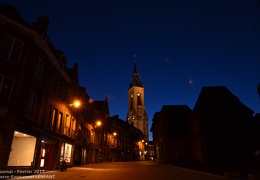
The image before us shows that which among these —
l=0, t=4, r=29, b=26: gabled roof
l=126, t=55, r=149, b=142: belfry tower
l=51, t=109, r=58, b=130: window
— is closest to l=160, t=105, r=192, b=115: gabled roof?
l=51, t=109, r=58, b=130: window

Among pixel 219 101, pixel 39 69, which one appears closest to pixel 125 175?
pixel 39 69

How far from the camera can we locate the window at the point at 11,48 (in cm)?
1295

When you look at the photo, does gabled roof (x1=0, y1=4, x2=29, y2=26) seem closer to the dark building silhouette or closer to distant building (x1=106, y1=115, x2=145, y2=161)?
the dark building silhouette

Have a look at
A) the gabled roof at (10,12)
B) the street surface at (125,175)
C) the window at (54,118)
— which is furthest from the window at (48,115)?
the gabled roof at (10,12)

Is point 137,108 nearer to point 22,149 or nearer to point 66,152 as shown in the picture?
point 66,152

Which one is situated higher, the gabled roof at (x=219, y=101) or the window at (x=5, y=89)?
the gabled roof at (x=219, y=101)

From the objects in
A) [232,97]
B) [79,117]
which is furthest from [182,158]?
[79,117]

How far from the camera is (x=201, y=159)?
28.2m

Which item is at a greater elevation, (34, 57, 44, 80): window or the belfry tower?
the belfry tower

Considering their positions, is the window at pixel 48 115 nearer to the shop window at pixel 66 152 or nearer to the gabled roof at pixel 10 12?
the shop window at pixel 66 152

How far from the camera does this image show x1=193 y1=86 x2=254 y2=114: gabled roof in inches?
1123

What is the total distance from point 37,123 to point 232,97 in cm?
2811

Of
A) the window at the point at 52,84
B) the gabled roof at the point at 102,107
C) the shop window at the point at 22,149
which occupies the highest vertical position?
the gabled roof at the point at 102,107

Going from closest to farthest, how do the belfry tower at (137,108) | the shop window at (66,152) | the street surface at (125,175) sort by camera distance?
1. the street surface at (125,175)
2. the shop window at (66,152)
3. the belfry tower at (137,108)
